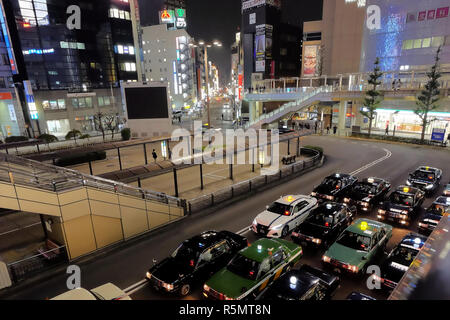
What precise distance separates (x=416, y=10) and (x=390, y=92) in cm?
1583

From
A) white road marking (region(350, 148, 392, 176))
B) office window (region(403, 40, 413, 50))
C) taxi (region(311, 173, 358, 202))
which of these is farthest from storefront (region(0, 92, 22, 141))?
office window (region(403, 40, 413, 50))

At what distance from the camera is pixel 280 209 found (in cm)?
1362

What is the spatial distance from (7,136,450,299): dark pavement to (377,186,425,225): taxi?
0.62m

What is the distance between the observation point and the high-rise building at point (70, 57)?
4403cm

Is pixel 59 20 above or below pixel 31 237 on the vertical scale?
above

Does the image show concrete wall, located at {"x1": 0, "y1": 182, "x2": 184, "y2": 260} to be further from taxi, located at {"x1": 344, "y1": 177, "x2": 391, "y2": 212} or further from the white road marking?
the white road marking

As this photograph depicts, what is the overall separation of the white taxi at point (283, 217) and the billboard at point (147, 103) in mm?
23989

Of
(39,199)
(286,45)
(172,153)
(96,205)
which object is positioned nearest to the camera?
(39,199)

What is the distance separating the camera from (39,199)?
10.2 metres

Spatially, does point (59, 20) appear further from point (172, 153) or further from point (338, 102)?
point (338, 102)

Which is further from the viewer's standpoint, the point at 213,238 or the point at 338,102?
the point at 338,102

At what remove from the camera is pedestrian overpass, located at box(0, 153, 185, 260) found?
10.1m

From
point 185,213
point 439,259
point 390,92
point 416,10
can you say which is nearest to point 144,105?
point 185,213

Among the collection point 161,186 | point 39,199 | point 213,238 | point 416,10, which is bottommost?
point 161,186
